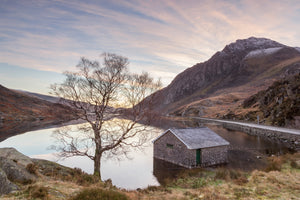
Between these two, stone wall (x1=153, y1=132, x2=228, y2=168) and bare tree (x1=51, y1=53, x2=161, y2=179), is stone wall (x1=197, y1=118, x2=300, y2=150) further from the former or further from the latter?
bare tree (x1=51, y1=53, x2=161, y2=179)

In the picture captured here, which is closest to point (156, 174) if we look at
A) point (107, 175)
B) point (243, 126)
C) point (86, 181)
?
point (107, 175)

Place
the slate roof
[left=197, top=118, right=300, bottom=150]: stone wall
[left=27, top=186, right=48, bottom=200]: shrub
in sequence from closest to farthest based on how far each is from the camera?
[left=27, top=186, right=48, bottom=200]: shrub, the slate roof, [left=197, top=118, right=300, bottom=150]: stone wall

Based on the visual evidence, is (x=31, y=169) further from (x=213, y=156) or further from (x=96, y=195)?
(x=213, y=156)

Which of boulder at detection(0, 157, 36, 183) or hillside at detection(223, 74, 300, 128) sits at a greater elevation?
hillside at detection(223, 74, 300, 128)

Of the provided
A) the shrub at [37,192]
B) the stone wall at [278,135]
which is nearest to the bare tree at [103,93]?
the shrub at [37,192]

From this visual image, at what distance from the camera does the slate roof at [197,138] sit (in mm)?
23453

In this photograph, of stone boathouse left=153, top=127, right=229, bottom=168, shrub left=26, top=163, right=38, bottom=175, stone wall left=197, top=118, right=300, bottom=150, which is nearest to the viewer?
shrub left=26, top=163, right=38, bottom=175

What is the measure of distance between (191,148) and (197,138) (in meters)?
2.61

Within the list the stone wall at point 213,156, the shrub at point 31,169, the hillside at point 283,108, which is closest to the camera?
the shrub at point 31,169

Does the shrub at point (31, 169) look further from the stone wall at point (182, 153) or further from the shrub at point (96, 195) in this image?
the stone wall at point (182, 153)

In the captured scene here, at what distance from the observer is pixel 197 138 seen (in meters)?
24.8

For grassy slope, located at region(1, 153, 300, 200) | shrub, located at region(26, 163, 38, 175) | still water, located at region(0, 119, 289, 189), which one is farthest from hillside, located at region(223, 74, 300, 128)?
shrub, located at region(26, 163, 38, 175)

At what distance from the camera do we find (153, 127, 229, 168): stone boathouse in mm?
23328

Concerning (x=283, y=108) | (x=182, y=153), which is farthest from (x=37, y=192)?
(x=283, y=108)
